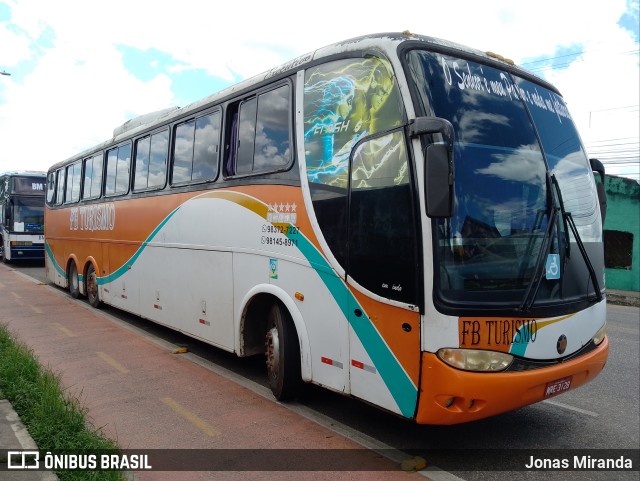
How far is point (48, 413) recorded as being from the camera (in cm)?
438

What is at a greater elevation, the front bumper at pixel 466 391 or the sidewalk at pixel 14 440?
the front bumper at pixel 466 391

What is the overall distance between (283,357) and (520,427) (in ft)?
7.53

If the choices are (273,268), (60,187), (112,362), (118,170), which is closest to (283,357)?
(273,268)

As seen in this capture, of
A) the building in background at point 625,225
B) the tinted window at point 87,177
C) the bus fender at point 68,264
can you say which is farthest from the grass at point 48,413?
the building in background at point 625,225

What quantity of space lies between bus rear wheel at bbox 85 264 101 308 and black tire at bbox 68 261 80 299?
26.1 inches

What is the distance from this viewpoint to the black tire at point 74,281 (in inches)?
484

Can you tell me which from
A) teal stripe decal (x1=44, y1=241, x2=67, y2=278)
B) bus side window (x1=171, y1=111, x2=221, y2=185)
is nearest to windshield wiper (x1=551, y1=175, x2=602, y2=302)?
bus side window (x1=171, y1=111, x2=221, y2=185)

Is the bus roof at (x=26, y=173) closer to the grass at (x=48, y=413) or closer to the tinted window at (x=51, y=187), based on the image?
the tinted window at (x=51, y=187)

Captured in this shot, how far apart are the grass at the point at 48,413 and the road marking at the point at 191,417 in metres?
0.80

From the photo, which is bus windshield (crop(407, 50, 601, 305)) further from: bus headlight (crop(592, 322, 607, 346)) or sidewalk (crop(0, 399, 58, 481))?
sidewalk (crop(0, 399, 58, 481))

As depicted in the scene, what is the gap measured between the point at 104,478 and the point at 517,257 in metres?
3.18

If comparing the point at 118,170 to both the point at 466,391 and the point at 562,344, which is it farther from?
the point at 562,344

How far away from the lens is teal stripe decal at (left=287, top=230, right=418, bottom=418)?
3.80 metres

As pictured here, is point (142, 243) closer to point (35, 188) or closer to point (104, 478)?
point (104, 478)
